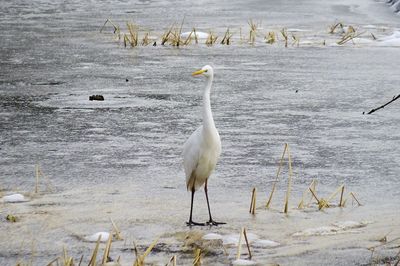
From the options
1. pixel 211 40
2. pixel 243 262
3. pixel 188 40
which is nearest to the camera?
pixel 243 262

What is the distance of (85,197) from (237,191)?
126cm

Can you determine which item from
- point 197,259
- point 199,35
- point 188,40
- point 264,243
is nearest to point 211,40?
point 188,40

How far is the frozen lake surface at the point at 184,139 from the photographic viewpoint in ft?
20.2

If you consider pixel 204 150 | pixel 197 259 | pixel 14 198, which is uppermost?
pixel 204 150

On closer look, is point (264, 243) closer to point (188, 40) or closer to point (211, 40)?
point (211, 40)

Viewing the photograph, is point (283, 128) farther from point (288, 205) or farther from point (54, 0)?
point (54, 0)

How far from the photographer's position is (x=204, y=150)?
21.4 ft

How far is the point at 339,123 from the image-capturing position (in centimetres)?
1029

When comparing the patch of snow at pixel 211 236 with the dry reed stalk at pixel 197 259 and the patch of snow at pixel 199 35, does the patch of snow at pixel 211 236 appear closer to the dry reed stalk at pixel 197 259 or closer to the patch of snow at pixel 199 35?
the dry reed stalk at pixel 197 259

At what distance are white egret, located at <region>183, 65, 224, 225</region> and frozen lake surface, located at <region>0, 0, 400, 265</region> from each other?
11.8 inches

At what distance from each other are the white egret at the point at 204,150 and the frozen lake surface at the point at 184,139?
0.30 m

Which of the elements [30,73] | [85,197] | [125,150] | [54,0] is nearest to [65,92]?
[30,73]

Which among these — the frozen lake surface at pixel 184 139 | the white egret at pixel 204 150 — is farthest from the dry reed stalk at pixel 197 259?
the white egret at pixel 204 150

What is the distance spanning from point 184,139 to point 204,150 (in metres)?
2.99
